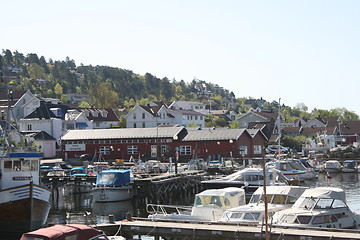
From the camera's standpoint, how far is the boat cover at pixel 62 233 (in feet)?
76.8

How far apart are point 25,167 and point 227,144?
45.0 meters

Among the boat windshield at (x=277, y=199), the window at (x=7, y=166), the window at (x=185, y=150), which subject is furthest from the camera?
the window at (x=185, y=150)

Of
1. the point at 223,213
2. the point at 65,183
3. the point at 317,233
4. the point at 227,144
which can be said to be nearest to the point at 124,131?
the point at 227,144

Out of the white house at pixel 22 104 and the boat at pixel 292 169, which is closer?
the boat at pixel 292 169

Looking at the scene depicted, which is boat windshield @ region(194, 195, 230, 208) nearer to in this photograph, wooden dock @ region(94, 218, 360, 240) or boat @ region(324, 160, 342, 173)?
wooden dock @ region(94, 218, 360, 240)

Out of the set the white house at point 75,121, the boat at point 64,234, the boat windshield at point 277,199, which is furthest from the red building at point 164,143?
the boat at point 64,234

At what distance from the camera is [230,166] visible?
69062mm

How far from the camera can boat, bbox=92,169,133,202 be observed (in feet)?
169

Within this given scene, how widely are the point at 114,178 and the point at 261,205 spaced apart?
856 inches

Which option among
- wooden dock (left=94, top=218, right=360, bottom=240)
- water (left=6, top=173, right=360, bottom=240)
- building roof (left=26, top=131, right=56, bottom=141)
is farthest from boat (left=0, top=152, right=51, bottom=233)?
building roof (left=26, top=131, right=56, bottom=141)

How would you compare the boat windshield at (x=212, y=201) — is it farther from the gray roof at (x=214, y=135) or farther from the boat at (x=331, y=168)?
the boat at (x=331, y=168)

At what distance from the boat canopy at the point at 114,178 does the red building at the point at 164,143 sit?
27494 millimetres

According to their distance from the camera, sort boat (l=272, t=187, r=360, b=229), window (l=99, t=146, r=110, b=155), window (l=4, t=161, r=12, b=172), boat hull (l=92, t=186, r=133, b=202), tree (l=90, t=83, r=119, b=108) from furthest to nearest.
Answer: tree (l=90, t=83, r=119, b=108) → window (l=99, t=146, r=110, b=155) → boat hull (l=92, t=186, r=133, b=202) → window (l=4, t=161, r=12, b=172) → boat (l=272, t=187, r=360, b=229)

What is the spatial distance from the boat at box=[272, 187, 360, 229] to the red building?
45849 millimetres
